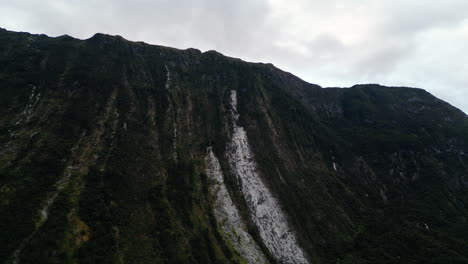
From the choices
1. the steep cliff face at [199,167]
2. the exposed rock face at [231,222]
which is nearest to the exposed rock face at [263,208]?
the steep cliff face at [199,167]

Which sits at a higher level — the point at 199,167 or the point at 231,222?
the point at 199,167

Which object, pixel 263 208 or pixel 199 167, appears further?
pixel 199 167

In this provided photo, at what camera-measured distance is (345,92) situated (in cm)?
16062

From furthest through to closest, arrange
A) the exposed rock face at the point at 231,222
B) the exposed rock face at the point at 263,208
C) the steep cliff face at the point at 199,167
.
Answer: the exposed rock face at the point at 263,208 < the exposed rock face at the point at 231,222 < the steep cliff face at the point at 199,167

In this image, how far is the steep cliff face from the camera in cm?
5403

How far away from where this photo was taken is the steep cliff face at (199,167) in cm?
5403

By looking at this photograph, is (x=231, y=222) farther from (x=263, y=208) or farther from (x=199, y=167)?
(x=199, y=167)

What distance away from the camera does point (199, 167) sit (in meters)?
81.0

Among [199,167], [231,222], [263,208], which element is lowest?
[231,222]

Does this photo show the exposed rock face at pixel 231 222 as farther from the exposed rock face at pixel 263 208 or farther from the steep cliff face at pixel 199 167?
the exposed rock face at pixel 263 208

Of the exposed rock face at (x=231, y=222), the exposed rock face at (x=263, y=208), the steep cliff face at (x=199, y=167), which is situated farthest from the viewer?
the exposed rock face at (x=263, y=208)

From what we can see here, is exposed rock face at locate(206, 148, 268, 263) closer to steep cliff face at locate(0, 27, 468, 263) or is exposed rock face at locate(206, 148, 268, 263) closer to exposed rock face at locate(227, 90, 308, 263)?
steep cliff face at locate(0, 27, 468, 263)

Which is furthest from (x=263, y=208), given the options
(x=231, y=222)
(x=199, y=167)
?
(x=199, y=167)

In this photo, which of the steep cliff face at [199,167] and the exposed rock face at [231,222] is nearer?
the steep cliff face at [199,167]
